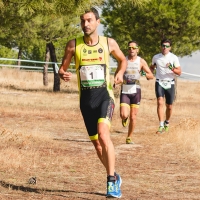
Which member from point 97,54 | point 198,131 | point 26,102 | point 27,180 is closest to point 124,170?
point 27,180

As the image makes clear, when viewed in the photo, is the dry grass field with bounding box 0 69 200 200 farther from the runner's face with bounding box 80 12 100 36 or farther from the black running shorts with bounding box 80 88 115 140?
the runner's face with bounding box 80 12 100 36

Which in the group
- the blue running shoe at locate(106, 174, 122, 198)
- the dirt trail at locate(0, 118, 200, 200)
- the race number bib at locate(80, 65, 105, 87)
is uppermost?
the race number bib at locate(80, 65, 105, 87)

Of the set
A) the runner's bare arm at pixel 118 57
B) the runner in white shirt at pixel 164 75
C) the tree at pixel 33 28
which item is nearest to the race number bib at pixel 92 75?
the runner's bare arm at pixel 118 57

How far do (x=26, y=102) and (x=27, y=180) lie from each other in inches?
619

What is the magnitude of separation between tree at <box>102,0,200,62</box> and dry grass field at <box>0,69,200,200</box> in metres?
13.4

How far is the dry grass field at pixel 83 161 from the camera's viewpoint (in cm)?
751

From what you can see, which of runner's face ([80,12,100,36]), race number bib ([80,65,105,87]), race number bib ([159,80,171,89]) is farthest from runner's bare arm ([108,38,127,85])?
race number bib ([159,80,171,89])

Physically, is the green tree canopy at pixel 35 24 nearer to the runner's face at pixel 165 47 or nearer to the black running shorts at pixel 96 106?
the runner's face at pixel 165 47

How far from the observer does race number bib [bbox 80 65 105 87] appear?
23.7ft

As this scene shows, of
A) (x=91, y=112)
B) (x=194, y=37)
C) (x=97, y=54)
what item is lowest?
(x=91, y=112)

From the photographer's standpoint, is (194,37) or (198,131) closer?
(198,131)

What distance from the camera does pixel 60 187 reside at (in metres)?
7.69

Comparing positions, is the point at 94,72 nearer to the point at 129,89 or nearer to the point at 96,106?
the point at 96,106

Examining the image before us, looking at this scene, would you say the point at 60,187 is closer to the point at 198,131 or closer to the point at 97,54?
the point at 97,54
